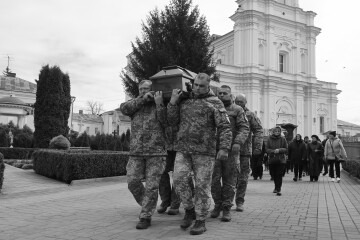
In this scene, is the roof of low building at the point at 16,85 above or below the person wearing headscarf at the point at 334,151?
above

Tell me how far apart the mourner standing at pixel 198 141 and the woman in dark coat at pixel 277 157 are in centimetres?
445

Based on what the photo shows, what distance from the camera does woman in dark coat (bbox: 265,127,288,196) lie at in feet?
29.8

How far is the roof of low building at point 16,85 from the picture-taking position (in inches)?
1784

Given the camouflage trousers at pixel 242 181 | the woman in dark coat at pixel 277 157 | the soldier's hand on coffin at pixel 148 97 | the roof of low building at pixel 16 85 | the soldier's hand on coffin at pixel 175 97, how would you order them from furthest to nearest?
the roof of low building at pixel 16 85 → the woman in dark coat at pixel 277 157 → the camouflage trousers at pixel 242 181 → the soldier's hand on coffin at pixel 148 97 → the soldier's hand on coffin at pixel 175 97

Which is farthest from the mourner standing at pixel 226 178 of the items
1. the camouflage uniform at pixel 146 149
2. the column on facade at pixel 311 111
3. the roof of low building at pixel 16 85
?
the roof of low building at pixel 16 85

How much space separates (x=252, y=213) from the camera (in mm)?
6309

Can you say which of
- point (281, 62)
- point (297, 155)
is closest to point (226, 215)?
point (297, 155)

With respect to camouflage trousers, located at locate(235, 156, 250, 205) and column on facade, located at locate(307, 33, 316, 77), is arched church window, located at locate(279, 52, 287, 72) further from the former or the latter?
camouflage trousers, located at locate(235, 156, 250, 205)

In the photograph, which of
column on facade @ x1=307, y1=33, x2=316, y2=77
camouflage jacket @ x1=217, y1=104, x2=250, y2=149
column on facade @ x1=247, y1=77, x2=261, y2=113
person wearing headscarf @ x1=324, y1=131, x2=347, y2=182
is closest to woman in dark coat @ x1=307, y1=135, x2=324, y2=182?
person wearing headscarf @ x1=324, y1=131, x2=347, y2=182

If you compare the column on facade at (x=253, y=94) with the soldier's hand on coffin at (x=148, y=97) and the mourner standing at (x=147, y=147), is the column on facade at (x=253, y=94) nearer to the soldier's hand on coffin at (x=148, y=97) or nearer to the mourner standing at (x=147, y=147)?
the mourner standing at (x=147, y=147)

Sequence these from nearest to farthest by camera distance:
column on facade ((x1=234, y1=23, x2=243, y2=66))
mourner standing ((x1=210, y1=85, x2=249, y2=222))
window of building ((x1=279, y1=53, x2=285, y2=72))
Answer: mourner standing ((x1=210, y1=85, x2=249, y2=222))
column on facade ((x1=234, y1=23, x2=243, y2=66))
window of building ((x1=279, y1=53, x2=285, y2=72))

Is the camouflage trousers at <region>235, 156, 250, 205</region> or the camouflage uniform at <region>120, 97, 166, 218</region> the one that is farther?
the camouflage trousers at <region>235, 156, 250, 205</region>

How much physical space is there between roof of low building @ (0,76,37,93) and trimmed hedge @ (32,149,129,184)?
120 ft

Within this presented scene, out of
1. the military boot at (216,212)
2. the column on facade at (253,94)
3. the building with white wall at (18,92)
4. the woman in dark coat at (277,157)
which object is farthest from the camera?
the building with white wall at (18,92)
